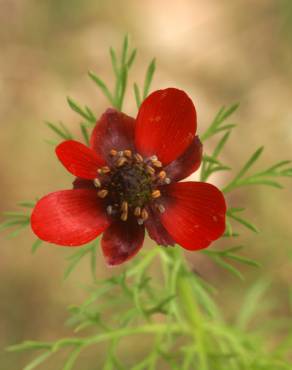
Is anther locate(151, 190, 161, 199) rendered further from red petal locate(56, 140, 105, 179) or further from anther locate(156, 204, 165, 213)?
red petal locate(56, 140, 105, 179)

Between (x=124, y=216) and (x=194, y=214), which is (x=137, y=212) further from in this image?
(x=194, y=214)

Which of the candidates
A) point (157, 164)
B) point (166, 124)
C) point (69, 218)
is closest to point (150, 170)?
point (157, 164)

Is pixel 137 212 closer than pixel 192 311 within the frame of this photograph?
Yes

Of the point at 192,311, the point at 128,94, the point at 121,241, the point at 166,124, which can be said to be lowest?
the point at 128,94

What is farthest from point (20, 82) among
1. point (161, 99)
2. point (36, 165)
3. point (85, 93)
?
point (161, 99)

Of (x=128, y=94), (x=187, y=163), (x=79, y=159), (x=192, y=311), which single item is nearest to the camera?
(x=79, y=159)

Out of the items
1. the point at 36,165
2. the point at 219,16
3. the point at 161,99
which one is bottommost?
the point at 36,165

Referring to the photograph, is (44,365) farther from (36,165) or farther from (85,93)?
(85,93)
